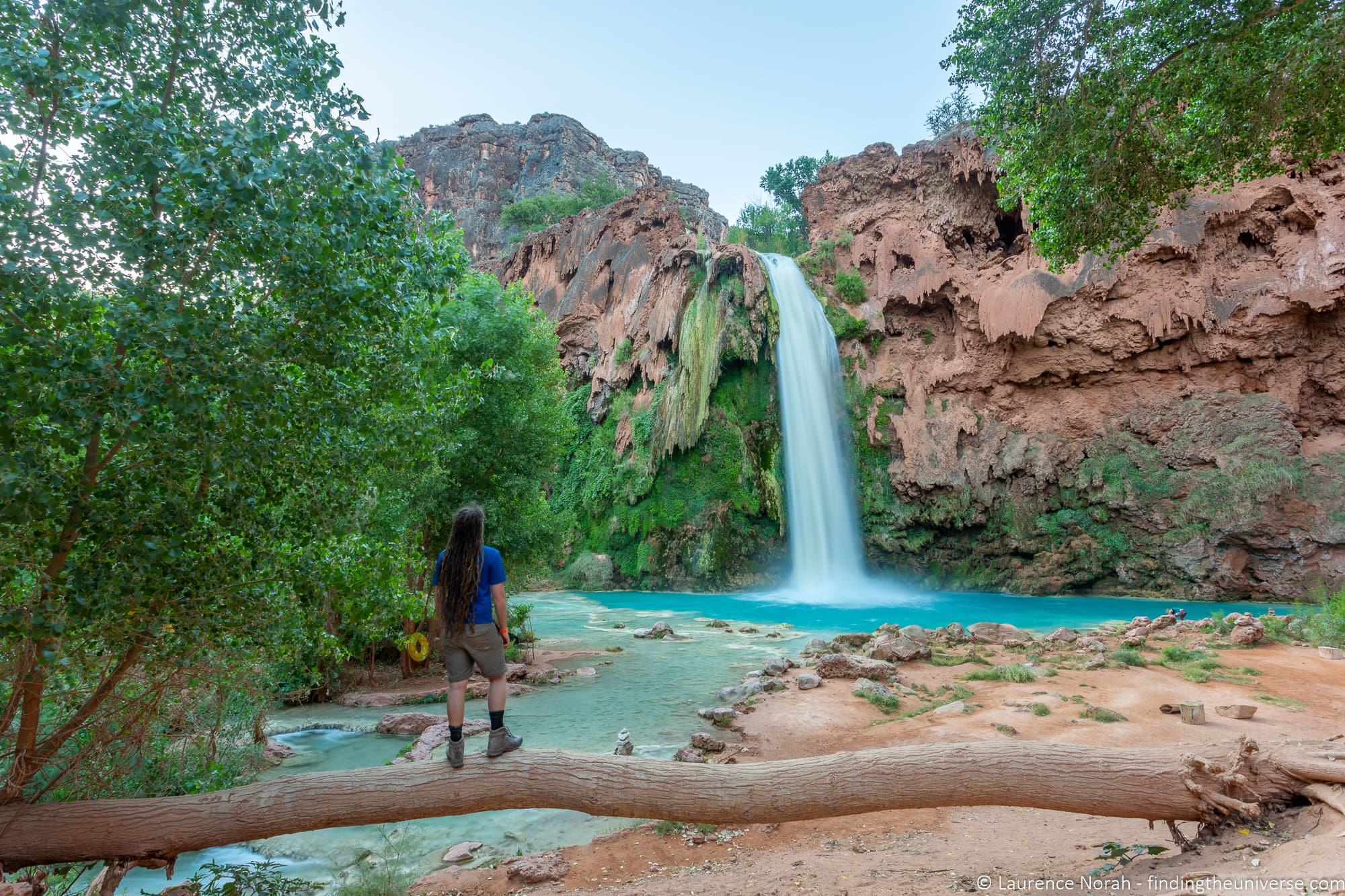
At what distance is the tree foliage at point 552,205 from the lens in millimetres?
52125

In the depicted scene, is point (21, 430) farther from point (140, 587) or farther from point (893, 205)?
point (893, 205)

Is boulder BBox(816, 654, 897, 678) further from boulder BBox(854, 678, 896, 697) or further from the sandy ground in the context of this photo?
boulder BBox(854, 678, 896, 697)

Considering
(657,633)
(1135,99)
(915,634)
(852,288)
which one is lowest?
(657,633)

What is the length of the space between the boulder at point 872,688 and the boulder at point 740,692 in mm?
1547

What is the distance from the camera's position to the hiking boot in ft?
14.5

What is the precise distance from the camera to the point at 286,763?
8094 mm

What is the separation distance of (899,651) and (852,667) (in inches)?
55.8

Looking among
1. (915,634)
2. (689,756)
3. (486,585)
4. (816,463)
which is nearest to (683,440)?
(816,463)

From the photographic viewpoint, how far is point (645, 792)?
421 centimetres

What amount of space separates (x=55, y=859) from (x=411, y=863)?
2.51m

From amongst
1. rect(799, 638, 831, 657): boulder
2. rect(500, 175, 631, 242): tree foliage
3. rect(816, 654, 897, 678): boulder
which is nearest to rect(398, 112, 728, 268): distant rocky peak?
rect(500, 175, 631, 242): tree foliage

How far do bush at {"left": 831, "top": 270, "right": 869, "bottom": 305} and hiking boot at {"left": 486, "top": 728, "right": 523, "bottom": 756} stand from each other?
28.9m

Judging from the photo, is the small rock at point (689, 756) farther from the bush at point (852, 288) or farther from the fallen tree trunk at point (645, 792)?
the bush at point (852, 288)

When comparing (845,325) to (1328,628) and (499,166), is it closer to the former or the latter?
(1328,628)
